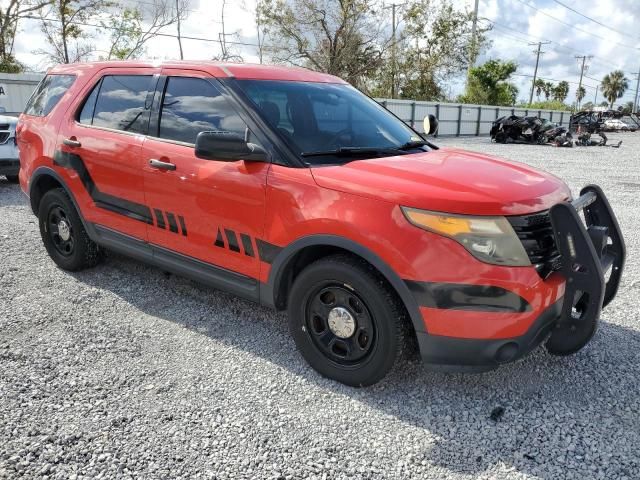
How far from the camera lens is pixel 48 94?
461 cm

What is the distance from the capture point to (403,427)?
8.47 ft

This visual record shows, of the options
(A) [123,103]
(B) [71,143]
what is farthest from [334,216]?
(B) [71,143]

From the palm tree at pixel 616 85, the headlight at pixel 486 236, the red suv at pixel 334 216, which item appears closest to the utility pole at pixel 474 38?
the red suv at pixel 334 216

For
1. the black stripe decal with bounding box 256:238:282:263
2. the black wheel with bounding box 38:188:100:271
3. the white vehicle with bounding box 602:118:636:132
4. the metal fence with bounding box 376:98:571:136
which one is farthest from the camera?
the white vehicle with bounding box 602:118:636:132

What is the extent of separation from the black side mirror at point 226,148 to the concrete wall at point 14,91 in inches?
587

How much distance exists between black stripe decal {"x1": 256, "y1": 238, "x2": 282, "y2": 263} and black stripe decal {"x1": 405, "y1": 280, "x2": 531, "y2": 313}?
2.87 feet

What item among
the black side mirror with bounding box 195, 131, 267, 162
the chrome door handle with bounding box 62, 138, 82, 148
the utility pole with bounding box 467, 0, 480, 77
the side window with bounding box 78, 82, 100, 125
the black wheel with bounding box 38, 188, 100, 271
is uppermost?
the utility pole with bounding box 467, 0, 480, 77

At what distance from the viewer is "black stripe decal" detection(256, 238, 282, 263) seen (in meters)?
2.93

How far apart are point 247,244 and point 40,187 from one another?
8.86ft

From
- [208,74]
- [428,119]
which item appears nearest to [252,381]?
[208,74]

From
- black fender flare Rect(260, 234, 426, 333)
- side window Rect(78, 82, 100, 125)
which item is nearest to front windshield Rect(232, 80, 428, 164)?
black fender flare Rect(260, 234, 426, 333)

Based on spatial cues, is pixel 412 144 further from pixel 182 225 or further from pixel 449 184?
pixel 182 225

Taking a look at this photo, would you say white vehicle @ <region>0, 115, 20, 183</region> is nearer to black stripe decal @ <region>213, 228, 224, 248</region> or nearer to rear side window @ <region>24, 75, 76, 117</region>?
rear side window @ <region>24, 75, 76, 117</region>

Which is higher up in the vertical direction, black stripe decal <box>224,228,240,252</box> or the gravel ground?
black stripe decal <box>224,228,240,252</box>
